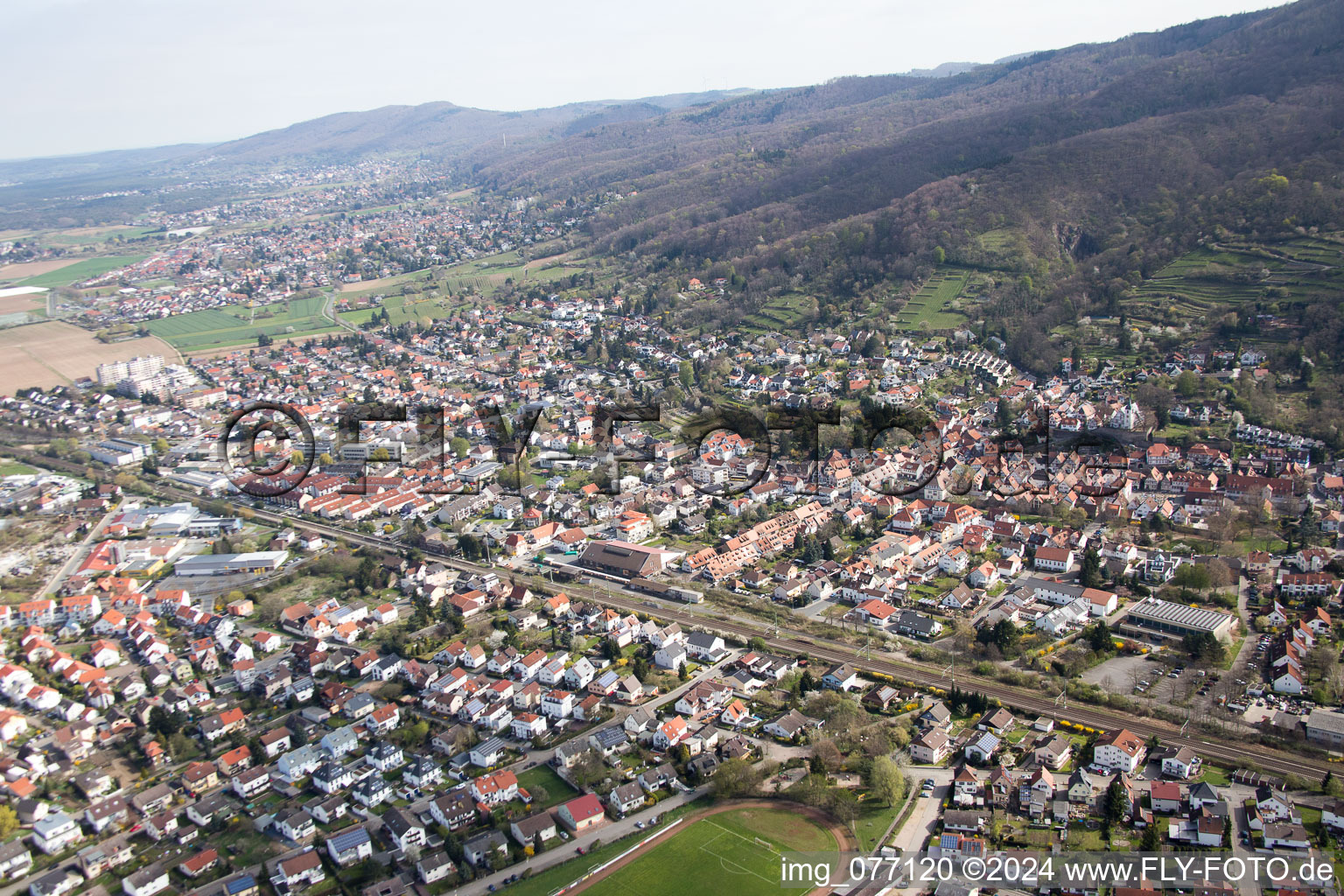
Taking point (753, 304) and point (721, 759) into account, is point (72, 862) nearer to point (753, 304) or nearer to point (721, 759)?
point (721, 759)

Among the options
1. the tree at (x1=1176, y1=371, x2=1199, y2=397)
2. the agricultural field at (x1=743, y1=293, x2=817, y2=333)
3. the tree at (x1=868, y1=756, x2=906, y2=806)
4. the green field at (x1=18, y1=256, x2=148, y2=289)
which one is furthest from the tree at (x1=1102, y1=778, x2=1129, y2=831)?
the green field at (x1=18, y1=256, x2=148, y2=289)

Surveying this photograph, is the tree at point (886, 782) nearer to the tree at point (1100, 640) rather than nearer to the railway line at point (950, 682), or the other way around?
the railway line at point (950, 682)

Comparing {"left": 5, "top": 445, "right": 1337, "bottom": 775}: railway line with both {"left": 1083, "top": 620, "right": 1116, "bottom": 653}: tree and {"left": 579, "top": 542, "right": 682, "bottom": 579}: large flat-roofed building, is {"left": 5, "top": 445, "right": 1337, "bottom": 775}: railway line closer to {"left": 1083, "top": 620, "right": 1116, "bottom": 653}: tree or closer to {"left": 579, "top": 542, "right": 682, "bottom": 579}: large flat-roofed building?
{"left": 579, "top": 542, "right": 682, "bottom": 579}: large flat-roofed building

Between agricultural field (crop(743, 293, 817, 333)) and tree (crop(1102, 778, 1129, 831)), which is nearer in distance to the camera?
tree (crop(1102, 778, 1129, 831))

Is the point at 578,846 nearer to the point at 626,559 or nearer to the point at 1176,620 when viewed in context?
the point at 626,559

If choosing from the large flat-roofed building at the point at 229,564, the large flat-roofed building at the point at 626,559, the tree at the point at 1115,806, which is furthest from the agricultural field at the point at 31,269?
the tree at the point at 1115,806

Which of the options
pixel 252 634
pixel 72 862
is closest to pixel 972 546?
pixel 252 634
